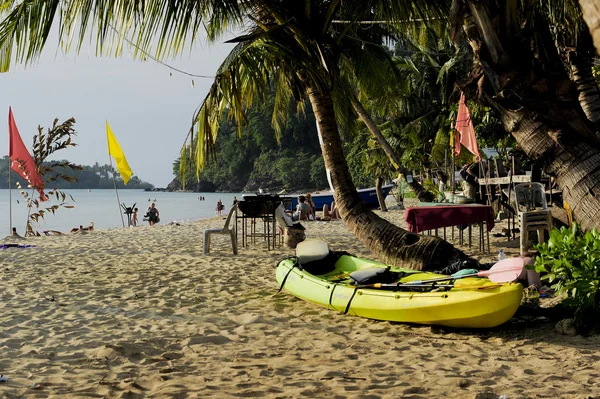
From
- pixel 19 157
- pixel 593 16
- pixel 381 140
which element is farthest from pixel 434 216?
pixel 19 157

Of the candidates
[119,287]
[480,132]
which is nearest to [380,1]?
[119,287]

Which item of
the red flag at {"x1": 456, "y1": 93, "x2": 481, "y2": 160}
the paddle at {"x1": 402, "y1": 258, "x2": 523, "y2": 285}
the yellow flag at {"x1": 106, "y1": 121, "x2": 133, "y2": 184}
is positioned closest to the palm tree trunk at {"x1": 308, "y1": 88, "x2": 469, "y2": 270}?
the paddle at {"x1": 402, "y1": 258, "x2": 523, "y2": 285}

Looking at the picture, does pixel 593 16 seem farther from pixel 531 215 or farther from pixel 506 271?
pixel 531 215

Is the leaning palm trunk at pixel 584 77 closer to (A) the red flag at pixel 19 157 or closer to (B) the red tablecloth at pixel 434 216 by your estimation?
(B) the red tablecloth at pixel 434 216

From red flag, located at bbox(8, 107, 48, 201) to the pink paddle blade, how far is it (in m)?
13.7

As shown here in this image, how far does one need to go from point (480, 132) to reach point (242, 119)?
973cm

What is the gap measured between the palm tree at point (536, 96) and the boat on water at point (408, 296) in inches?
48.4

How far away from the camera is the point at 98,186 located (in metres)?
127

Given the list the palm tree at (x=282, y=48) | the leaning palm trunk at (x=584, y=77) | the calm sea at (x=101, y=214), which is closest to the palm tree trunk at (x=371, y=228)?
the palm tree at (x=282, y=48)

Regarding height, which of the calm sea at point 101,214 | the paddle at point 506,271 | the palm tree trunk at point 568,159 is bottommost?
the calm sea at point 101,214

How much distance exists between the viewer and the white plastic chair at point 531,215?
A: 716 cm

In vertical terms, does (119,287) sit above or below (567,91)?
below

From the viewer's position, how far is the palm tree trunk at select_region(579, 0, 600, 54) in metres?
1.61

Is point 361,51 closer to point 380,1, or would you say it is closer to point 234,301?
point 380,1
